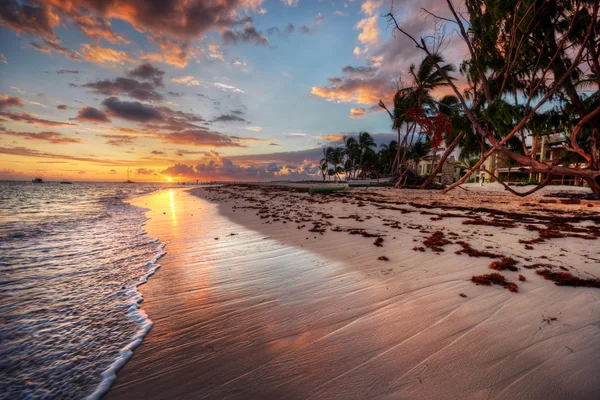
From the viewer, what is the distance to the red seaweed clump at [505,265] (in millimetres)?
3708

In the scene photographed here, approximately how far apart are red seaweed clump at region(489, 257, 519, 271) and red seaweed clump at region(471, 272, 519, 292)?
1.20ft

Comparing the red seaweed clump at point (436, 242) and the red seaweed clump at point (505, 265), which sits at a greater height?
the red seaweed clump at point (505, 265)

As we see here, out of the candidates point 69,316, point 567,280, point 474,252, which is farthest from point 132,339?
point 474,252

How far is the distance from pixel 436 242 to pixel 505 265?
1434 mm

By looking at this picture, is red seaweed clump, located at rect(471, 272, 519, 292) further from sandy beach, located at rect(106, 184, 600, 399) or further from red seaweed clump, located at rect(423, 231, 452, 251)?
red seaweed clump, located at rect(423, 231, 452, 251)

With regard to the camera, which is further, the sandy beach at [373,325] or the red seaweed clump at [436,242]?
the red seaweed clump at [436,242]

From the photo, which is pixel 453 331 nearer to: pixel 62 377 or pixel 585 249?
pixel 62 377

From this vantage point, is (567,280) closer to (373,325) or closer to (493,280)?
(493,280)

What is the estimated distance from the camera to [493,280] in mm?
3279

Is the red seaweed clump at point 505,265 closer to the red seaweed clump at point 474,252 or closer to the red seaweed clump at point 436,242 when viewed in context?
the red seaweed clump at point 474,252

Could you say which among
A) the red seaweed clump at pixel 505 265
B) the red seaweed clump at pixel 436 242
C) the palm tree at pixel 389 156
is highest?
the palm tree at pixel 389 156

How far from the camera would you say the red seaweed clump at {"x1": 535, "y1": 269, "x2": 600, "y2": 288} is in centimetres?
310

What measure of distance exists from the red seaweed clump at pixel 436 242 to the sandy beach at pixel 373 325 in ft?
0.30

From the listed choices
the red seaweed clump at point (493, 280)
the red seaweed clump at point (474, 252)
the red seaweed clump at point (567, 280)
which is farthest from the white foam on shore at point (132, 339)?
the red seaweed clump at point (474, 252)
